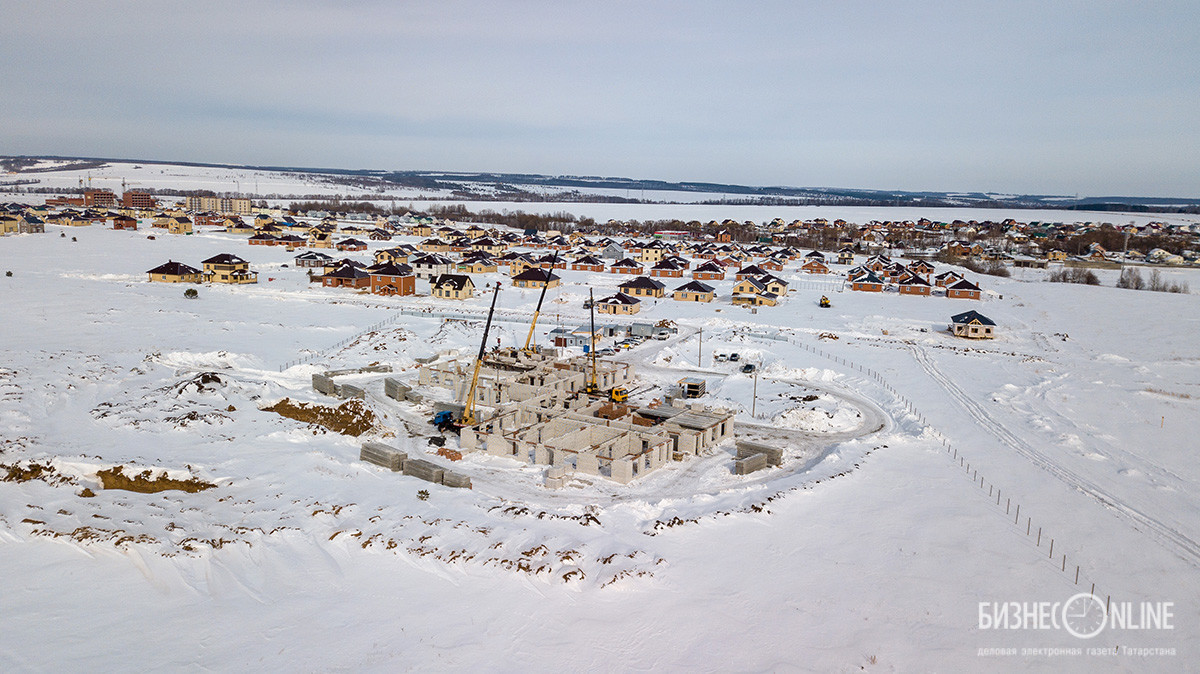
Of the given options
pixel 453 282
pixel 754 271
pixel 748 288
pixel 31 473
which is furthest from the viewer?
pixel 754 271

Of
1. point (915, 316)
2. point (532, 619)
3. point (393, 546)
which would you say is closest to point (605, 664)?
point (532, 619)

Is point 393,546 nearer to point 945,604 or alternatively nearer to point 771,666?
Answer: point 771,666

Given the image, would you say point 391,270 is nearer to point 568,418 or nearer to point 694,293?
point 694,293

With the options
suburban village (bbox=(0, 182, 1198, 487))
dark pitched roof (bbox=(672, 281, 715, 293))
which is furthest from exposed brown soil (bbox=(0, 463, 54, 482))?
dark pitched roof (bbox=(672, 281, 715, 293))

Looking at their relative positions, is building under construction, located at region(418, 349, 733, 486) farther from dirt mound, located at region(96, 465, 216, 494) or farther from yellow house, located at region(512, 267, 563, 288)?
yellow house, located at region(512, 267, 563, 288)

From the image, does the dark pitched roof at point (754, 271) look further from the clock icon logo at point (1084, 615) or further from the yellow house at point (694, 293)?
the clock icon logo at point (1084, 615)

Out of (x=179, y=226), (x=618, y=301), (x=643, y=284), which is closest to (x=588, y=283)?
(x=643, y=284)
